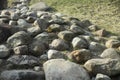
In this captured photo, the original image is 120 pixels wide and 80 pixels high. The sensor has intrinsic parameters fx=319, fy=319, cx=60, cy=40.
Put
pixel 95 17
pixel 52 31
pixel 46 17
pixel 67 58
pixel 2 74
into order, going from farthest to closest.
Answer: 1. pixel 95 17
2. pixel 46 17
3. pixel 52 31
4. pixel 67 58
5. pixel 2 74

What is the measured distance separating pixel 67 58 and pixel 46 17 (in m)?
2.43

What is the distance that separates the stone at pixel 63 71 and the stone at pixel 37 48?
0.73 metres

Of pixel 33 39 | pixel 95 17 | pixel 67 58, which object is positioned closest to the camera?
pixel 67 58

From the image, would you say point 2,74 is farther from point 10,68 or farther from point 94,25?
point 94,25

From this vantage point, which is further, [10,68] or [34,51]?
[34,51]

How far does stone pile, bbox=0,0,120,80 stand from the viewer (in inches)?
220

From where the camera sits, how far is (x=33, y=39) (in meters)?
7.00

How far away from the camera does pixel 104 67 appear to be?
19.1ft

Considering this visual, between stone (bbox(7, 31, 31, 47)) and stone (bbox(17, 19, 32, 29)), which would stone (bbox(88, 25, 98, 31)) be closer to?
stone (bbox(17, 19, 32, 29))

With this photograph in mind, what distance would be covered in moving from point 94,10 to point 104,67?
15.7ft

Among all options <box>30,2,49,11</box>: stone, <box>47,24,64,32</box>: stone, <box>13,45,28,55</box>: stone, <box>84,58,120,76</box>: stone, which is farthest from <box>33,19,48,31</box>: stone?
<box>30,2,49,11</box>: stone

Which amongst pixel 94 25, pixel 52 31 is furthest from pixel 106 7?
pixel 52 31

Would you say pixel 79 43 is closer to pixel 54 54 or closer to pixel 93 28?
pixel 54 54

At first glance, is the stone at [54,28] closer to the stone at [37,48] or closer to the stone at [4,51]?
the stone at [37,48]
